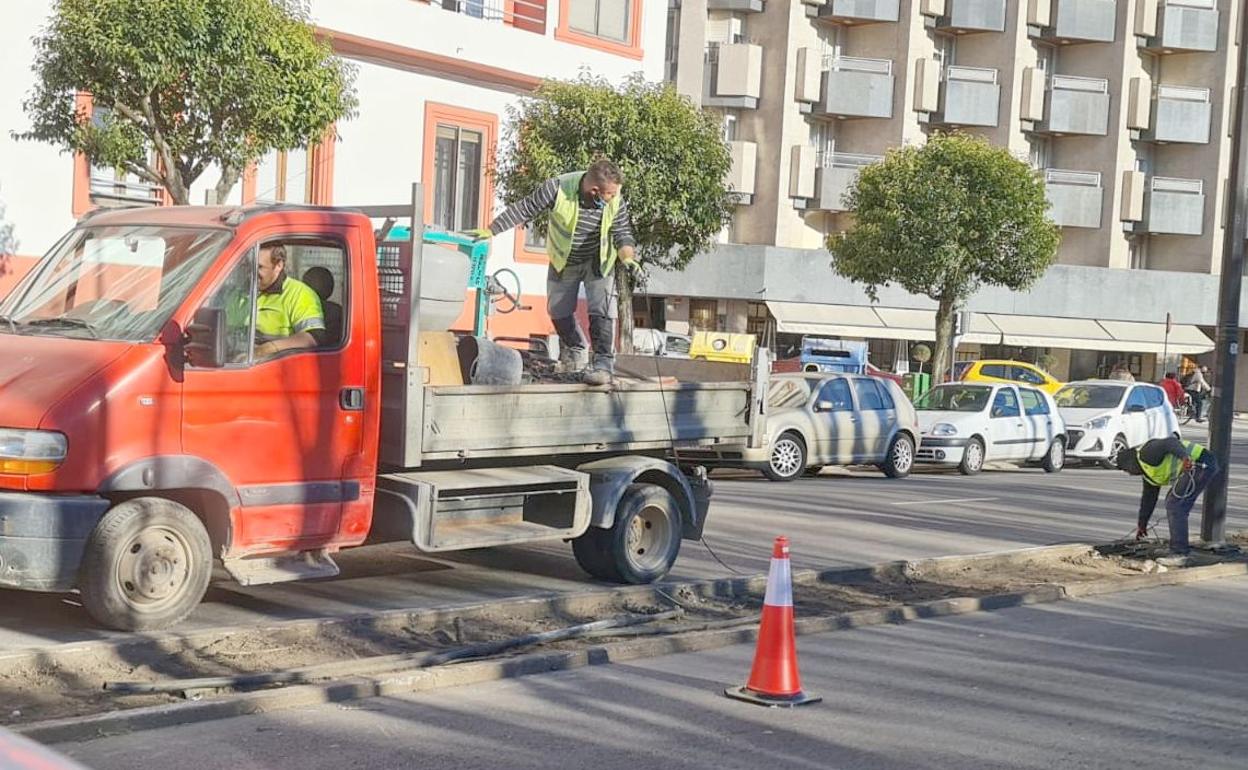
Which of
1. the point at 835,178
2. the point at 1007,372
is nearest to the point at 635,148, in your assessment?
the point at 1007,372

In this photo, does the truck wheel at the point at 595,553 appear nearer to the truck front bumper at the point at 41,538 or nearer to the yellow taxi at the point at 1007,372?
the truck front bumper at the point at 41,538

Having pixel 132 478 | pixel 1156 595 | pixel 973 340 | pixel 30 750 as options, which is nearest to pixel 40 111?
pixel 132 478

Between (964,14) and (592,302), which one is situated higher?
(964,14)

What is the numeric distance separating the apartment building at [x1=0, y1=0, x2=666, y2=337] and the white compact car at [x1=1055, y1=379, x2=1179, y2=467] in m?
8.95

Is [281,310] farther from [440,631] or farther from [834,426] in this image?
[834,426]

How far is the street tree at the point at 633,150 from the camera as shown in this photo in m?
26.0

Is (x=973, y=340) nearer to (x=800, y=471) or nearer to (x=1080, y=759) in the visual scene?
(x=800, y=471)

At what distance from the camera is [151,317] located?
348 inches

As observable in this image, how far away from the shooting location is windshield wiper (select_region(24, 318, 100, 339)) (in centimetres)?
883

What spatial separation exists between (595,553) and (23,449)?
404 centimetres

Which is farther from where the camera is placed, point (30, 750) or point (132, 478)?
point (132, 478)

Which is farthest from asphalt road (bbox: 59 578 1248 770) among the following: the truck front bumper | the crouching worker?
the crouching worker

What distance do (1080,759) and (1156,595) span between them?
231 inches

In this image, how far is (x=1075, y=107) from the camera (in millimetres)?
52656
